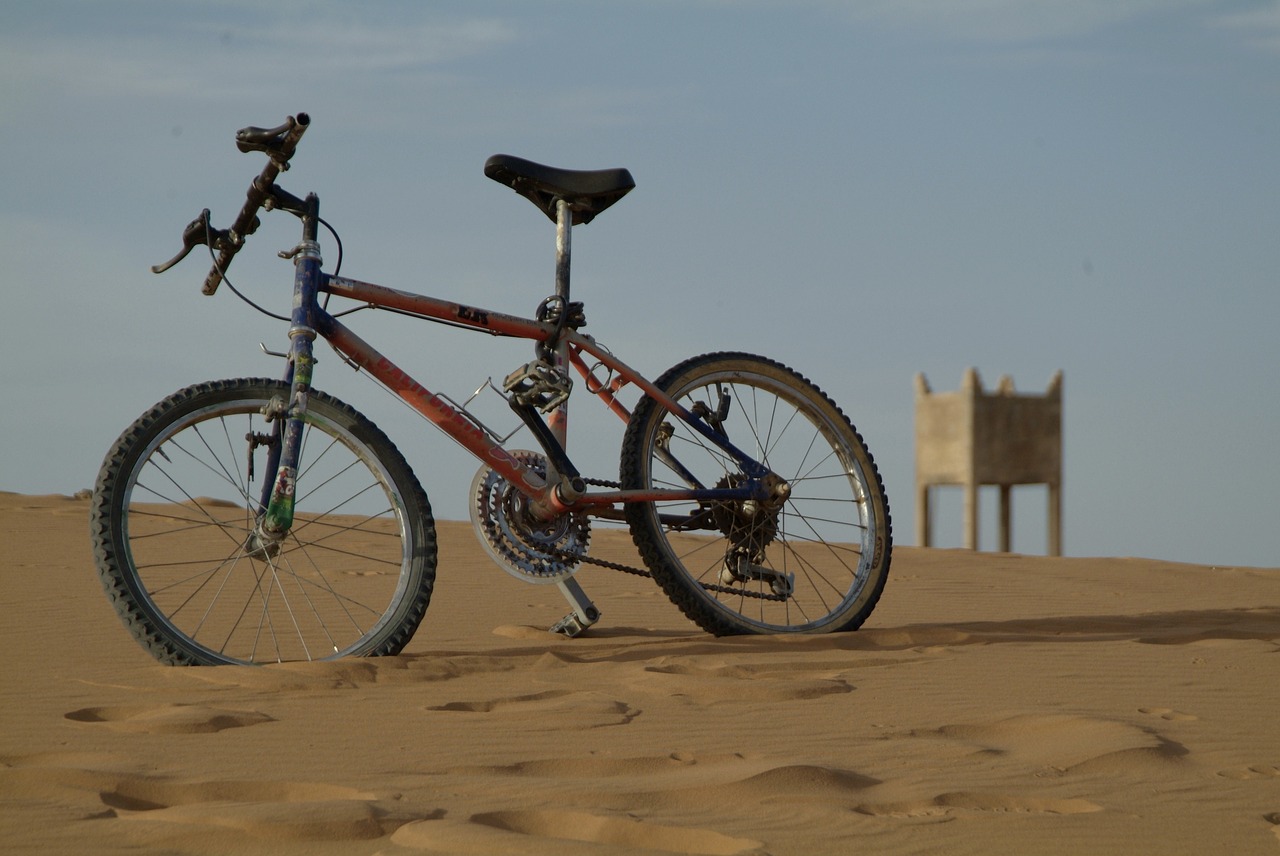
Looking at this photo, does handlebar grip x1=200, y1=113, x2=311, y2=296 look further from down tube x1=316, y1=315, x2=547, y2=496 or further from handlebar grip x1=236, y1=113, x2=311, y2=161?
down tube x1=316, y1=315, x2=547, y2=496

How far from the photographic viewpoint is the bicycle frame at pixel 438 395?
13.2 feet

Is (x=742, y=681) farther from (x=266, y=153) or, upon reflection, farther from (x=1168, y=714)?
(x=266, y=153)

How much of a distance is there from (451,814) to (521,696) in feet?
3.78

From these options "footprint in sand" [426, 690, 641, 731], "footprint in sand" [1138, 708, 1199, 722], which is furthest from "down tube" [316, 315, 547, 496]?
"footprint in sand" [1138, 708, 1199, 722]

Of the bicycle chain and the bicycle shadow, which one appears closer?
the bicycle chain

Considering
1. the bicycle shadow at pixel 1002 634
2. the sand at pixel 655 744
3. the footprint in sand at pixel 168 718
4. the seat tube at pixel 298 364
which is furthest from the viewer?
the bicycle shadow at pixel 1002 634

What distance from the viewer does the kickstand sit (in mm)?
4613

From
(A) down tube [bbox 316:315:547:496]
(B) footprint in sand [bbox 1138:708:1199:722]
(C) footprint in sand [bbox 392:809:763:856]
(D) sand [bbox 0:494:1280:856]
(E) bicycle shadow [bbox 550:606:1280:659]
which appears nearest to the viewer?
(C) footprint in sand [bbox 392:809:763:856]

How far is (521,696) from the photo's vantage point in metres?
3.53

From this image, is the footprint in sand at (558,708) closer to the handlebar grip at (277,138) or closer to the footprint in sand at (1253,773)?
the footprint in sand at (1253,773)

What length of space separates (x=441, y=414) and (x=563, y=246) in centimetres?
77

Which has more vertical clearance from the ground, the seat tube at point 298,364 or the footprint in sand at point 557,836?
A: the seat tube at point 298,364

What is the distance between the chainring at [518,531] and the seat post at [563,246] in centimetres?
61

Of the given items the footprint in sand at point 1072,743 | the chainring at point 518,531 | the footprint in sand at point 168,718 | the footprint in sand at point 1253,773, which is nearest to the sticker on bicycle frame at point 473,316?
the chainring at point 518,531
